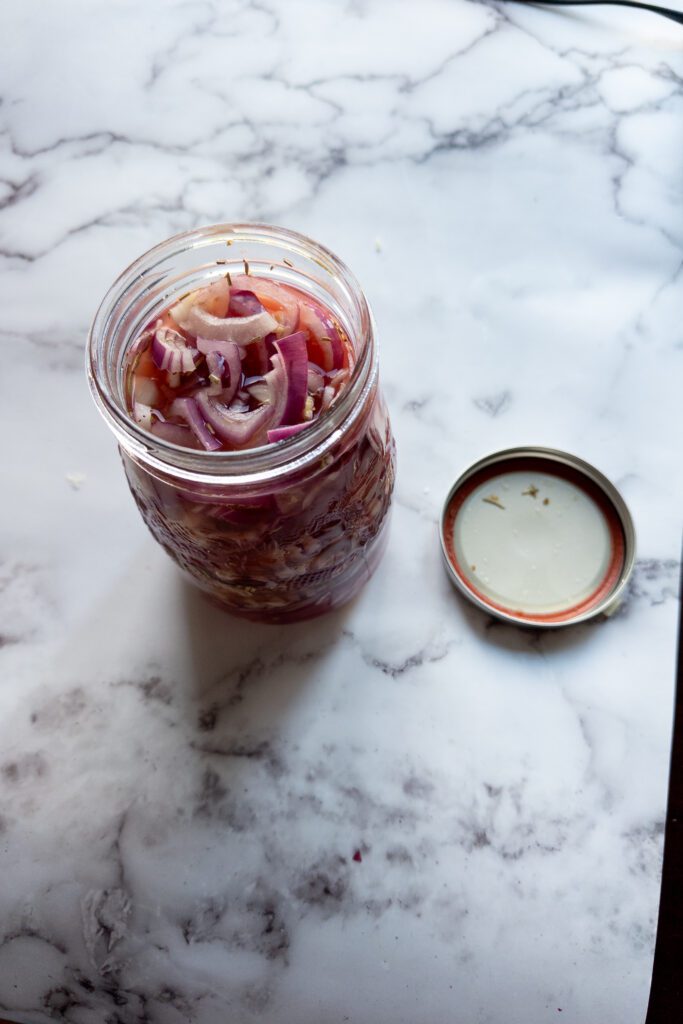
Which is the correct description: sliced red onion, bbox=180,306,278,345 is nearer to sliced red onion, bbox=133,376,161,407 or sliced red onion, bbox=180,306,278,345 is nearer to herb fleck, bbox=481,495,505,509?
sliced red onion, bbox=133,376,161,407

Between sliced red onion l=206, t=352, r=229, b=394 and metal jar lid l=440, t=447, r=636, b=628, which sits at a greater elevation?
sliced red onion l=206, t=352, r=229, b=394

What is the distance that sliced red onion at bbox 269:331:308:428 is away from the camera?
0.78m

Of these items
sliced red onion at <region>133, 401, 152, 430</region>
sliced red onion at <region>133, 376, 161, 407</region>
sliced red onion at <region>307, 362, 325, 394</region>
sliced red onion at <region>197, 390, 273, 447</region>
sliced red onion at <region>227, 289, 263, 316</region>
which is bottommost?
sliced red onion at <region>133, 401, 152, 430</region>

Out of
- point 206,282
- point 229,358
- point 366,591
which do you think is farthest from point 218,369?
point 366,591

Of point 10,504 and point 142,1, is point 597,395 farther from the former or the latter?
point 142,1

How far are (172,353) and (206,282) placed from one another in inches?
6.1

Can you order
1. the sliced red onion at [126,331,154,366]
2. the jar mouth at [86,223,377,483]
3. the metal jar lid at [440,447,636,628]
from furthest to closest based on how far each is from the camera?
the metal jar lid at [440,447,636,628]
the sliced red onion at [126,331,154,366]
the jar mouth at [86,223,377,483]

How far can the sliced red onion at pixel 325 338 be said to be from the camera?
2.75ft

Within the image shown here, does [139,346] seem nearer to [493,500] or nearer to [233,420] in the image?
[233,420]

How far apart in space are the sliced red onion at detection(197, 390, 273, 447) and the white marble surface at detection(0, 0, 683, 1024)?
30cm

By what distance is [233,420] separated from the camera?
0.79 metres

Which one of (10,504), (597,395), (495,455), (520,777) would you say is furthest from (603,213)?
(10,504)

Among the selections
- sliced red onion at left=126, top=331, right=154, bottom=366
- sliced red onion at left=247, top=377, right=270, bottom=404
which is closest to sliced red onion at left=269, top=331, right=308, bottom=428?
sliced red onion at left=247, top=377, right=270, bottom=404

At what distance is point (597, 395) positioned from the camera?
3.56ft
